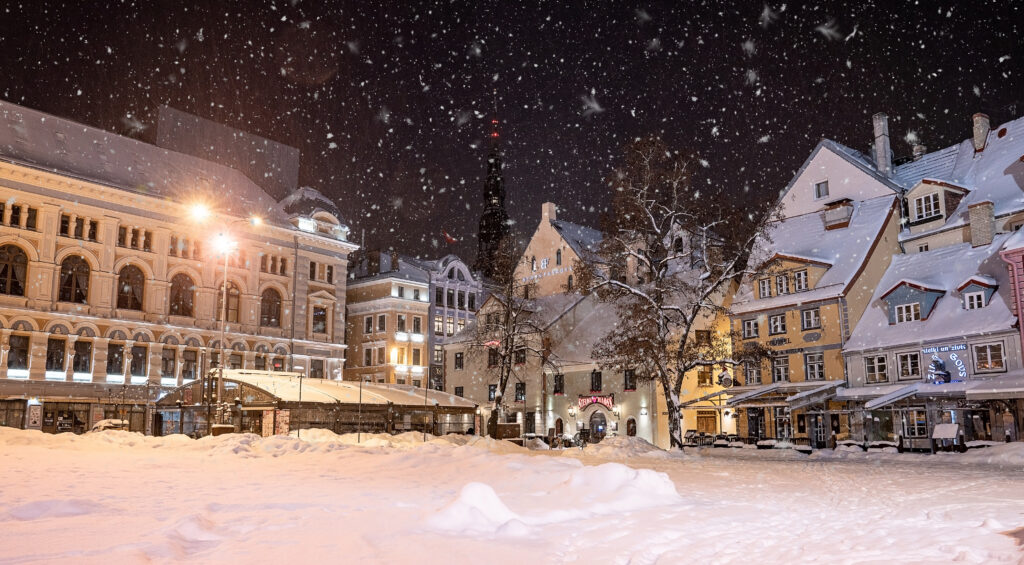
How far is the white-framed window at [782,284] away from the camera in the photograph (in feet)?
149

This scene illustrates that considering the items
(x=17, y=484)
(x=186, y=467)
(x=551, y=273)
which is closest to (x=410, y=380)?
(x=551, y=273)

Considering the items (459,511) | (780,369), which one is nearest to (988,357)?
(780,369)

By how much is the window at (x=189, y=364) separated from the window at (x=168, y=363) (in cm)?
72

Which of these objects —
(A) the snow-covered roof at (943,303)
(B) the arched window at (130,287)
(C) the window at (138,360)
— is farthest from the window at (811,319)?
(B) the arched window at (130,287)

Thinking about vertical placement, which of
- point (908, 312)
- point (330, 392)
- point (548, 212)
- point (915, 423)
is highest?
point (548, 212)

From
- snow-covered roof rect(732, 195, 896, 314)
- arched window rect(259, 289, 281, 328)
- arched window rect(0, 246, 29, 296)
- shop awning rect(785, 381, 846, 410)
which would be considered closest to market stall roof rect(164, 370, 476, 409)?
shop awning rect(785, 381, 846, 410)

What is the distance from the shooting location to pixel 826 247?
149ft

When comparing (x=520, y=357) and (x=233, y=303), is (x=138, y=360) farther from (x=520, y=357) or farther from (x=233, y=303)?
(x=520, y=357)

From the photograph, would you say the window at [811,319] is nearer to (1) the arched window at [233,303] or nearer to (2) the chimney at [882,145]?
(2) the chimney at [882,145]

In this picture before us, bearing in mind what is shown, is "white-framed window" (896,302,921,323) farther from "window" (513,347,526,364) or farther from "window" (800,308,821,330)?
"window" (513,347,526,364)

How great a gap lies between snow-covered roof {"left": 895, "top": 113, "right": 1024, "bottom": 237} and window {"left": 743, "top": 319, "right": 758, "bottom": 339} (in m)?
9.91

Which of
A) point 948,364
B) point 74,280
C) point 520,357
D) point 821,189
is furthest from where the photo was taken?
point 520,357

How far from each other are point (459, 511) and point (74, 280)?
5170 cm

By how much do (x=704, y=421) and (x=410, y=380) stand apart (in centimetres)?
3349
